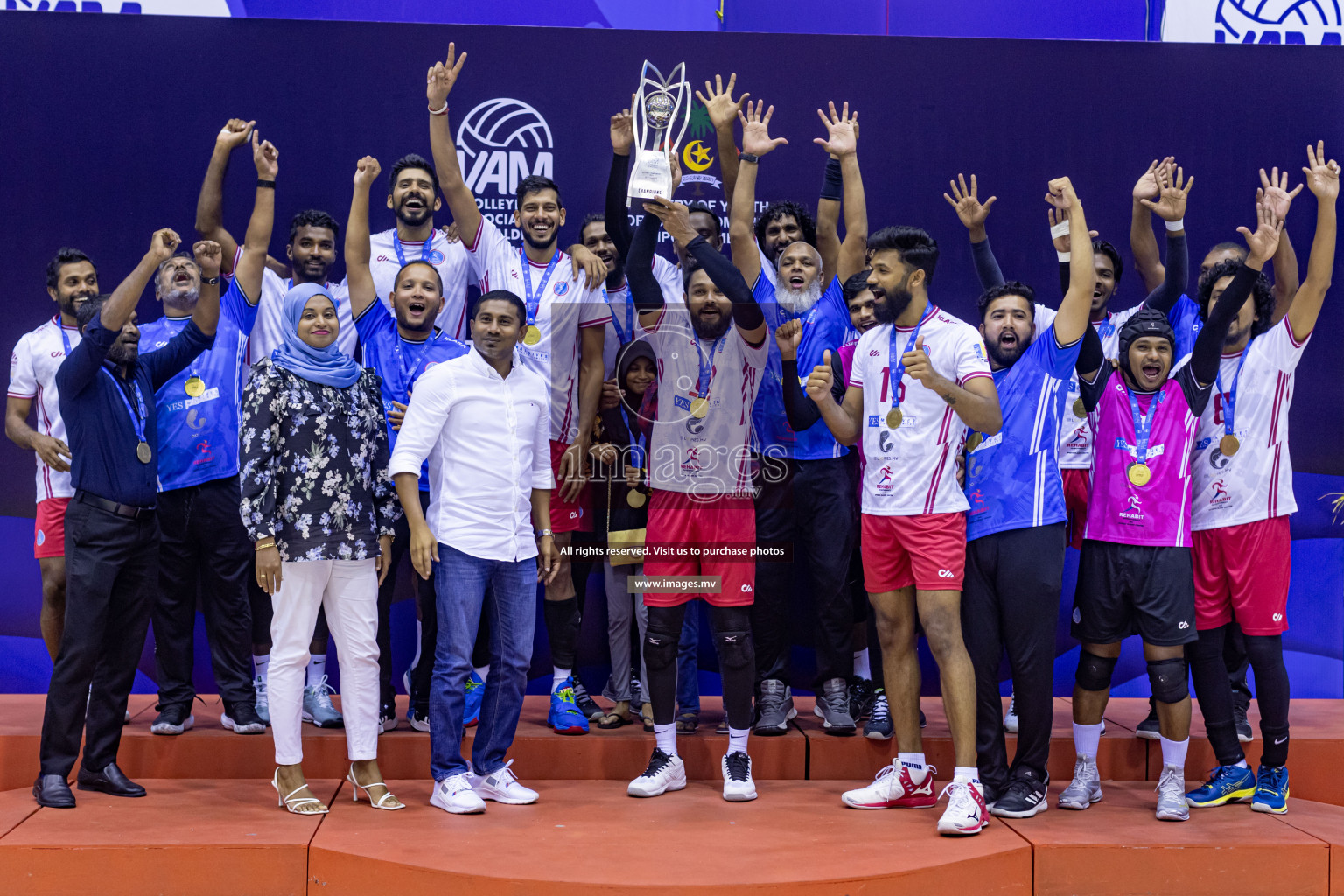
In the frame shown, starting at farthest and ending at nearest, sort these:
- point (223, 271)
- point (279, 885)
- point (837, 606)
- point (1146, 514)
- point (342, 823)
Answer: point (223, 271)
point (837, 606)
point (1146, 514)
point (342, 823)
point (279, 885)

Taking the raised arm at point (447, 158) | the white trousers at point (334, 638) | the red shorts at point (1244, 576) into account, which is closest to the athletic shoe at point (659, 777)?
the white trousers at point (334, 638)

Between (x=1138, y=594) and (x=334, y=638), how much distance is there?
115 inches

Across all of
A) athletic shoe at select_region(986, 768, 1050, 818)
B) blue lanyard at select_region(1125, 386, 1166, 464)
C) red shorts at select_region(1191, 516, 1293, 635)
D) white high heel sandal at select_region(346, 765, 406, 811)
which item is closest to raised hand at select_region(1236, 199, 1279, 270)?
blue lanyard at select_region(1125, 386, 1166, 464)

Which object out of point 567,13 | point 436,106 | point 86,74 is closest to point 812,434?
point 436,106

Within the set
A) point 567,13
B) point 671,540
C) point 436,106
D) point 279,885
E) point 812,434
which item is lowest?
point 279,885

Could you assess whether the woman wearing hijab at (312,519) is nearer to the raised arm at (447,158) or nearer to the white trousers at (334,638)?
the white trousers at (334,638)

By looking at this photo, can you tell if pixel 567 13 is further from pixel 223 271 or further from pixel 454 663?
pixel 454 663

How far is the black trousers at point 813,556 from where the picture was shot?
4484 millimetres

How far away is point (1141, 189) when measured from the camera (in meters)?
4.67

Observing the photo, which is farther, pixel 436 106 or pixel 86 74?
pixel 86 74

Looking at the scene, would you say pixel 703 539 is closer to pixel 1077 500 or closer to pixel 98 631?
pixel 1077 500

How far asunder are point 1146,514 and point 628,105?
306 centimetres

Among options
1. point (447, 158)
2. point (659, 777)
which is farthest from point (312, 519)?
point (447, 158)

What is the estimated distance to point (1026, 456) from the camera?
154 inches
